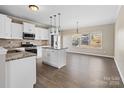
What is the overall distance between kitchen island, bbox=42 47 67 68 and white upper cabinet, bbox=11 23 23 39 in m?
1.73

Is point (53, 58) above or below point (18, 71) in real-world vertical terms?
below

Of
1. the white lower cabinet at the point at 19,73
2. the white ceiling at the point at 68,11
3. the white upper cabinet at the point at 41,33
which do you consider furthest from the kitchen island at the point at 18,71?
the white upper cabinet at the point at 41,33

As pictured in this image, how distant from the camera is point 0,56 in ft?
4.30

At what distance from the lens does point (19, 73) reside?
1.75m

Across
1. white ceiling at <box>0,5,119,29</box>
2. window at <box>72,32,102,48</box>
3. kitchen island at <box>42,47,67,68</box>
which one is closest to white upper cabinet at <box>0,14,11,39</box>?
white ceiling at <box>0,5,119,29</box>

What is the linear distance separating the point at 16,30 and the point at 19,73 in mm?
3563

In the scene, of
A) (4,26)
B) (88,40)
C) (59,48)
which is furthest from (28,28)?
(88,40)

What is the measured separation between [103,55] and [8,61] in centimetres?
652

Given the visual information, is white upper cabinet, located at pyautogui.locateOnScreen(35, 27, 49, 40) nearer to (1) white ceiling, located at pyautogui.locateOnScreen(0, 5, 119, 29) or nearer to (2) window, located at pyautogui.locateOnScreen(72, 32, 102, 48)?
(1) white ceiling, located at pyautogui.locateOnScreen(0, 5, 119, 29)

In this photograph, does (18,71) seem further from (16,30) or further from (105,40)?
(105,40)

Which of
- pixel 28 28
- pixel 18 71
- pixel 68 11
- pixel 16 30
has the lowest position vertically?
pixel 18 71

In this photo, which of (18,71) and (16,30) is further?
(16,30)
